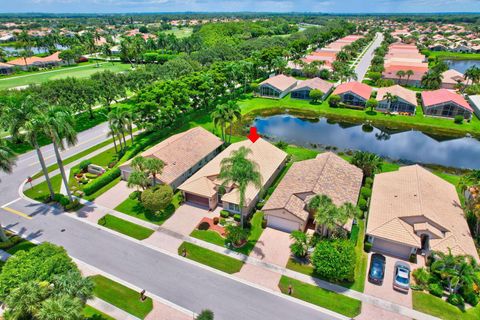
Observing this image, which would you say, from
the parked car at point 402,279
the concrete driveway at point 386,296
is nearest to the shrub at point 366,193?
the concrete driveway at point 386,296

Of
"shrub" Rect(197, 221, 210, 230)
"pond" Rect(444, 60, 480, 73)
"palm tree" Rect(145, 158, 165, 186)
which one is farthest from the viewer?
"pond" Rect(444, 60, 480, 73)

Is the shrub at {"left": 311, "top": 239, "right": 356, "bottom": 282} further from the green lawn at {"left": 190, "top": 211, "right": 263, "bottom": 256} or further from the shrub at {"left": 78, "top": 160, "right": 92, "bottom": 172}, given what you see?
the shrub at {"left": 78, "top": 160, "right": 92, "bottom": 172}

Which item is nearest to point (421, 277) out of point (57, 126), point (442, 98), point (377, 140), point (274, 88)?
point (377, 140)

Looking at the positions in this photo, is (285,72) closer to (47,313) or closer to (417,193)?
(417,193)

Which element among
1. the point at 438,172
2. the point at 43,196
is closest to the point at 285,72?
the point at 438,172

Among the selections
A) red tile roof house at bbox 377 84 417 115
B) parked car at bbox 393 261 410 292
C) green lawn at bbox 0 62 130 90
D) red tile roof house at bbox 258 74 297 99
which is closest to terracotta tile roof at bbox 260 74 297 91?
red tile roof house at bbox 258 74 297 99

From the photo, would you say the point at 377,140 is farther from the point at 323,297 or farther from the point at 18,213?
the point at 18,213
